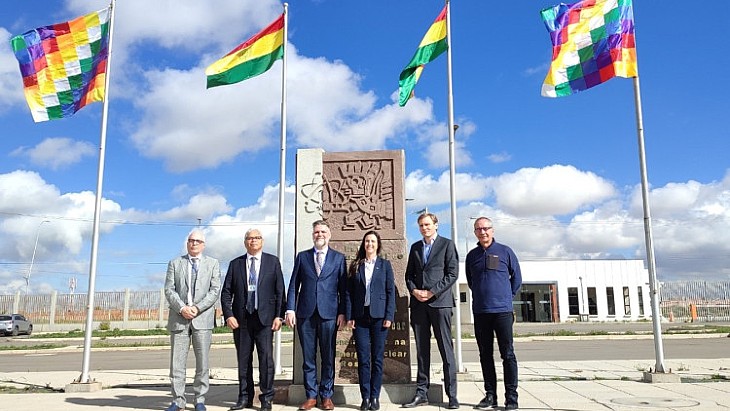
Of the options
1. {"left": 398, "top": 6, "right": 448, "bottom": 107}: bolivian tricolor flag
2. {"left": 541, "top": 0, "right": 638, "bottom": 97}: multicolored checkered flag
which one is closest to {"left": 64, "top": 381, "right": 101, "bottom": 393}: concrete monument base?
{"left": 398, "top": 6, "right": 448, "bottom": 107}: bolivian tricolor flag

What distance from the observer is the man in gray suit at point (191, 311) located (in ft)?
20.5

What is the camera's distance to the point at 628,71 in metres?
9.23

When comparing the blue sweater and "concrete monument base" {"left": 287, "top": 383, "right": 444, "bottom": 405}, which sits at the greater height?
the blue sweater

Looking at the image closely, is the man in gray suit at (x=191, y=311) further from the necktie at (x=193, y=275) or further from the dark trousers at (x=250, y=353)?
the dark trousers at (x=250, y=353)

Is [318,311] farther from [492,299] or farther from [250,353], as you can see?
[492,299]

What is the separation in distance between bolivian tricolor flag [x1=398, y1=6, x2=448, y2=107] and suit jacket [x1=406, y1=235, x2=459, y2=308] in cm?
464

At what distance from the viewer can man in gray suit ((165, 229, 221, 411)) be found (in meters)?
6.24

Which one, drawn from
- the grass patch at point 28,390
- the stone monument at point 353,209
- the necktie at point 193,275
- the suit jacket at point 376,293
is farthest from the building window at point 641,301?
the necktie at point 193,275

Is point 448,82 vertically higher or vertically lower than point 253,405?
higher

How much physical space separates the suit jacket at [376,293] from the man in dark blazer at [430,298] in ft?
1.00

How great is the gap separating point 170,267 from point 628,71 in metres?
7.52

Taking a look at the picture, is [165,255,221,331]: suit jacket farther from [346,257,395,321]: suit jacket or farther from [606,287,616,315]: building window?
[606,287,616,315]: building window

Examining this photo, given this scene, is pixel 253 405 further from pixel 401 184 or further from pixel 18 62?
pixel 18 62

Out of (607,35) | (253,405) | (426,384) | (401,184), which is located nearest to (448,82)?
(607,35)
